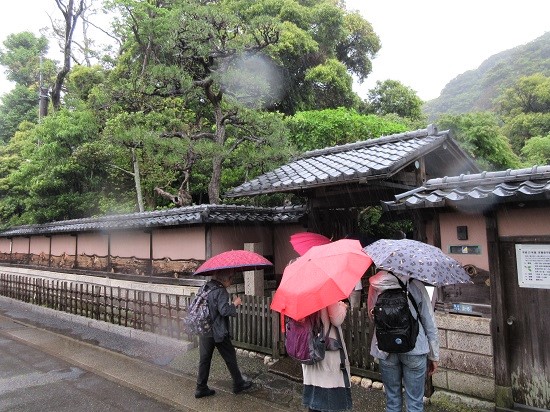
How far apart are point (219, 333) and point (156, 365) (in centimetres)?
306

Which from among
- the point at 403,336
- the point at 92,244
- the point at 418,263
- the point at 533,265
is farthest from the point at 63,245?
the point at 533,265

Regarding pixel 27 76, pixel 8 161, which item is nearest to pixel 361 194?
pixel 8 161

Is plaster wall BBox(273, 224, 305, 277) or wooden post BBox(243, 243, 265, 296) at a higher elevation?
plaster wall BBox(273, 224, 305, 277)

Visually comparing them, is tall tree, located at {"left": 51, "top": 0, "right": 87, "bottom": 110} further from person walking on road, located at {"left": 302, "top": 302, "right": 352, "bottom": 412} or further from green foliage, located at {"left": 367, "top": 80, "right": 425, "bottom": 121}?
person walking on road, located at {"left": 302, "top": 302, "right": 352, "bottom": 412}

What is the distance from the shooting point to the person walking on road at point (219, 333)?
6.19 metres

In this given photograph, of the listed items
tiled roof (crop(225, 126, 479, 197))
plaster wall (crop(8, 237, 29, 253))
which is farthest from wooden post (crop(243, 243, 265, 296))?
plaster wall (crop(8, 237, 29, 253))

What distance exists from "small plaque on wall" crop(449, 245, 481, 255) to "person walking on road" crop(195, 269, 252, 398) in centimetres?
362

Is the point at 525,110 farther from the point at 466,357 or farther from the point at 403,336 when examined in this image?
the point at 403,336

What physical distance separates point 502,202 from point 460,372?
2.73 metres

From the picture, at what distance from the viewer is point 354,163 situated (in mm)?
8352

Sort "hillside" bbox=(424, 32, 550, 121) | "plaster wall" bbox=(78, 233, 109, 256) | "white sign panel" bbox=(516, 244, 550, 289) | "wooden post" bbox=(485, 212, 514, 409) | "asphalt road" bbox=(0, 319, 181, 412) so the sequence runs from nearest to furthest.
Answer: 1. "white sign panel" bbox=(516, 244, 550, 289)
2. "wooden post" bbox=(485, 212, 514, 409)
3. "asphalt road" bbox=(0, 319, 181, 412)
4. "plaster wall" bbox=(78, 233, 109, 256)
5. "hillside" bbox=(424, 32, 550, 121)

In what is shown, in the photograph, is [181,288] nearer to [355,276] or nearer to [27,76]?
[355,276]

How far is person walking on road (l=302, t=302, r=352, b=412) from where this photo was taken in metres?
4.31

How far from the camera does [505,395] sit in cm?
546
